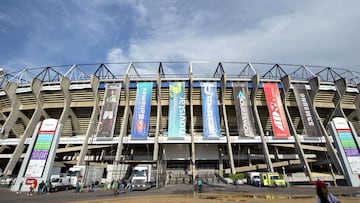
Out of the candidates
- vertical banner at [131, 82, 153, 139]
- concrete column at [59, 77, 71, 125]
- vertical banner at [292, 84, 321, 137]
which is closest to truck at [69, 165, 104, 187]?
vertical banner at [131, 82, 153, 139]

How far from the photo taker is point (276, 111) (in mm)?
40500

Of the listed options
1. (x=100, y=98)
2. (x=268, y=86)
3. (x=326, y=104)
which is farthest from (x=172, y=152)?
(x=326, y=104)

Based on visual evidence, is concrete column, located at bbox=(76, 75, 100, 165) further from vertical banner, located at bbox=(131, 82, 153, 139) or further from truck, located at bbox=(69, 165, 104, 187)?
vertical banner, located at bbox=(131, 82, 153, 139)

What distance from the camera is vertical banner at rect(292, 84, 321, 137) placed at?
39556mm

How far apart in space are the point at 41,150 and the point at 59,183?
488 centimetres

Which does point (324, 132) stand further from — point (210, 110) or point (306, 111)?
point (210, 110)

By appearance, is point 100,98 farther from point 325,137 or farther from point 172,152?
point 325,137

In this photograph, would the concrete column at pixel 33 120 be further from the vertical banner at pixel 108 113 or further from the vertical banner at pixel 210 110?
the vertical banner at pixel 210 110

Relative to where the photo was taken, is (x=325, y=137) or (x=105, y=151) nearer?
(x=325, y=137)

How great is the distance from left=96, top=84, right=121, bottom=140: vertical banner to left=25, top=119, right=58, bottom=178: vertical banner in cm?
967

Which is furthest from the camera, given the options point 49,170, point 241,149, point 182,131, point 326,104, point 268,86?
point 241,149

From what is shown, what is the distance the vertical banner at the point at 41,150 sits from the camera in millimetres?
26347

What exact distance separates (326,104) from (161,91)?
35695 millimetres

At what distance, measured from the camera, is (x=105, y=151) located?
157 ft
